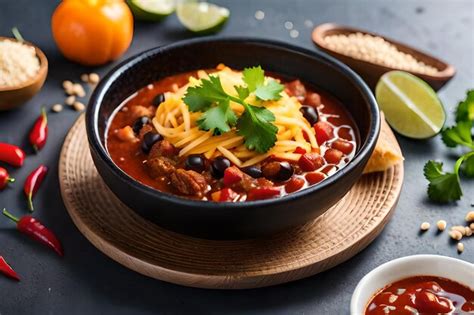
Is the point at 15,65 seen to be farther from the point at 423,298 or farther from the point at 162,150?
the point at 423,298

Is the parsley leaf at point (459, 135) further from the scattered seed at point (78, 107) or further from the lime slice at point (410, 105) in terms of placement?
the scattered seed at point (78, 107)

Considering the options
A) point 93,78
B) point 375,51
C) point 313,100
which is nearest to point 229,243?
point 313,100

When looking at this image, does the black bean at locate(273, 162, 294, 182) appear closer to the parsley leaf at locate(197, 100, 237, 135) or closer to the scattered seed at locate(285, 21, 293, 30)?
the parsley leaf at locate(197, 100, 237, 135)

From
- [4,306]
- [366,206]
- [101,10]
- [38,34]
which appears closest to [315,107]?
[366,206]

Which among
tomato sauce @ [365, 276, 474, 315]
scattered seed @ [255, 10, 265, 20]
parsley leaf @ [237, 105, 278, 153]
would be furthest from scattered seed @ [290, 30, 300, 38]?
tomato sauce @ [365, 276, 474, 315]

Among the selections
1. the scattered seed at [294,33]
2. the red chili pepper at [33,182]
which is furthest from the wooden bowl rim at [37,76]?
the scattered seed at [294,33]

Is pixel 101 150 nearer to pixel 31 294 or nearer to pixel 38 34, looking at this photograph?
pixel 31 294

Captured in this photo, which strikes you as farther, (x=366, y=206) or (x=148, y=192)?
(x=366, y=206)
